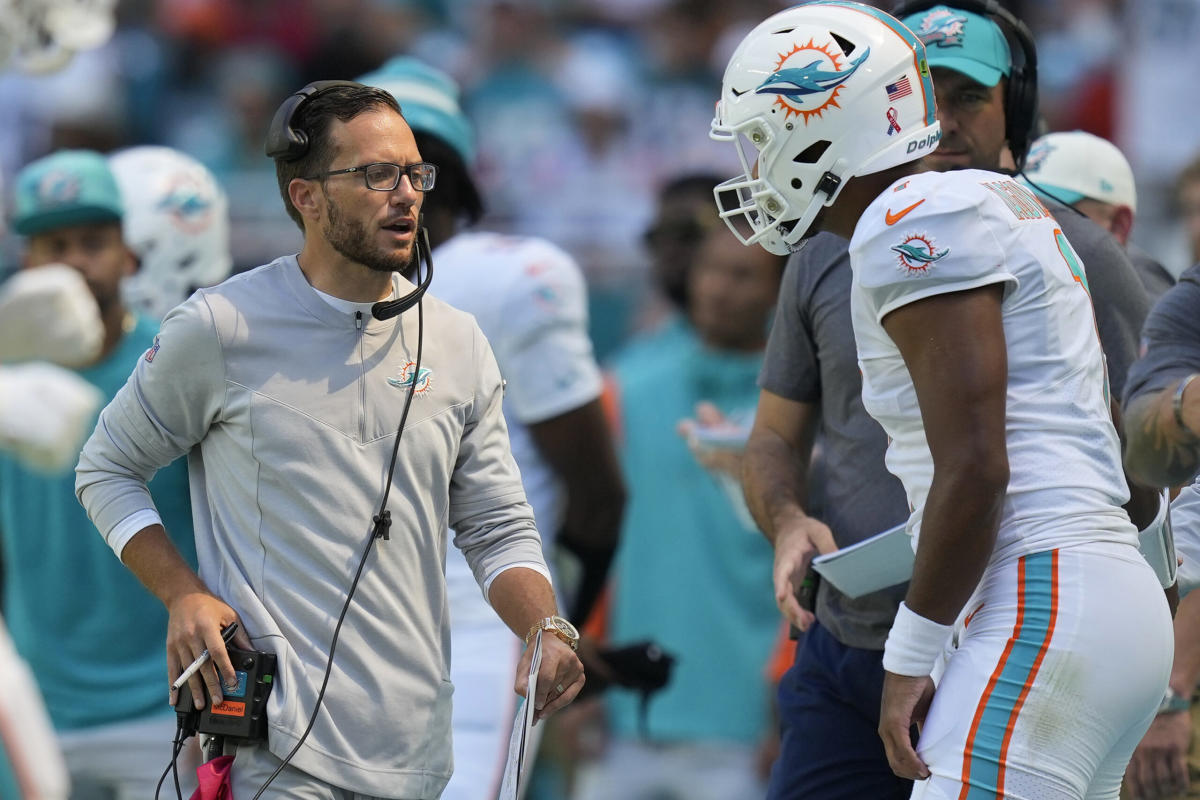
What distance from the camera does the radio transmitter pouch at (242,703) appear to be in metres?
3.12

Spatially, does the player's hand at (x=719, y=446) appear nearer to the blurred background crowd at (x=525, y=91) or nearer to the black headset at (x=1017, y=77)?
the black headset at (x=1017, y=77)

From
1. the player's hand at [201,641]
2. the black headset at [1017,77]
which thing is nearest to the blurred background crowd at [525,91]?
the black headset at [1017,77]

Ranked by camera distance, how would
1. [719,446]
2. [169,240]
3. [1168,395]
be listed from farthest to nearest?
[169,240]
[719,446]
[1168,395]

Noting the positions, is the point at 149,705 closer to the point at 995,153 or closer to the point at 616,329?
the point at 995,153

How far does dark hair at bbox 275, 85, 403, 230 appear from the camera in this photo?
3367mm

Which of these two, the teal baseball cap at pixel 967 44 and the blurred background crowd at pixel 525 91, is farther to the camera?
the blurred background crowd at pixel 525 91

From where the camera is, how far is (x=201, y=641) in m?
3.12

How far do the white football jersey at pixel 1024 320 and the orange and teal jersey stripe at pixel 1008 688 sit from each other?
0.26 ft

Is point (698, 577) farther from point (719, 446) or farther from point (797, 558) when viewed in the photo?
point (797, 558)

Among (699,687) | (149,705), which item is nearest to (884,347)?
(149,705)

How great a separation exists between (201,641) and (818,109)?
57.6 inches

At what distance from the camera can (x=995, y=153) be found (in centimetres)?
400

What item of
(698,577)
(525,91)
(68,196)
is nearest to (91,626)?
(68,196)

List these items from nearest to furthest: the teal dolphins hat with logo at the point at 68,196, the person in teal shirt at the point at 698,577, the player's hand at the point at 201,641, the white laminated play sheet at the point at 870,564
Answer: the player's hand at the point at 201,641 < the white laminated play sheet at the point at 870,564 < the teal dolphins hat with logo at the point at 68,196 < the person in teal shirt at the point at 698,577
